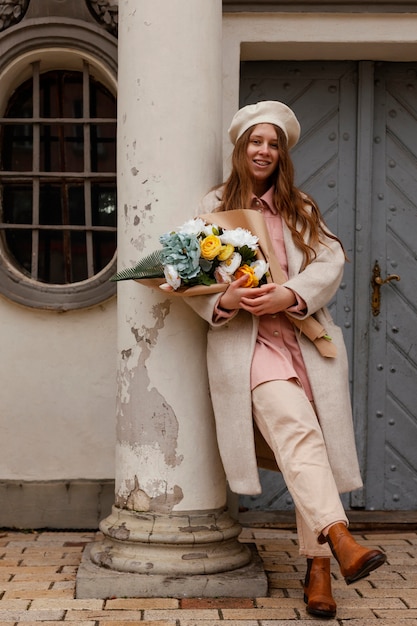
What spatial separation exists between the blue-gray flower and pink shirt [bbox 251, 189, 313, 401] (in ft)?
1.44

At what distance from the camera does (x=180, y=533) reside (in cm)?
436

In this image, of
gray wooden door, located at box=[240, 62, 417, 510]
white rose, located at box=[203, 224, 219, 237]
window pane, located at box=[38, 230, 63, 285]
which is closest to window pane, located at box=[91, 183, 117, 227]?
window pane, located at box=[38, 230, 63, 285]

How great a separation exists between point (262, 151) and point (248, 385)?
3.31 feet

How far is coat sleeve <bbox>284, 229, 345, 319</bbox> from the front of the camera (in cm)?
423

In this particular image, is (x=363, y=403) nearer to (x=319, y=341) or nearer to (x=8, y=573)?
(x=319, y=341)

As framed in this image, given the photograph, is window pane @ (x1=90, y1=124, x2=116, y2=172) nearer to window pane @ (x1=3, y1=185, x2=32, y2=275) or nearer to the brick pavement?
window pane @ (x1=3, y1=185, x2=32, y2=275)

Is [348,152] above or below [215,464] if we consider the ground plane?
above

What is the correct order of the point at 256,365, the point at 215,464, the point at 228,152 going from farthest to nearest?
the point at 228,152, the point at 215,464, the point at 256,365

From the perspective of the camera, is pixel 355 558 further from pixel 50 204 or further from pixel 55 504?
pixel 50 204

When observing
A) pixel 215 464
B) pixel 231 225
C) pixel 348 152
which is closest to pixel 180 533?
pixel 215 464

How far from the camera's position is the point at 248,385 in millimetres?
4203

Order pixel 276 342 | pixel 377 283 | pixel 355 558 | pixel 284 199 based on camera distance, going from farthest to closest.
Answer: pixel 377 283 < pixel 284 199 < pixel 276 342 < pixel 355 558

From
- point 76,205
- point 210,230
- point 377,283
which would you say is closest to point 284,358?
point 210,230

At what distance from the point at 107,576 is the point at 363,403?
2.16 meters
